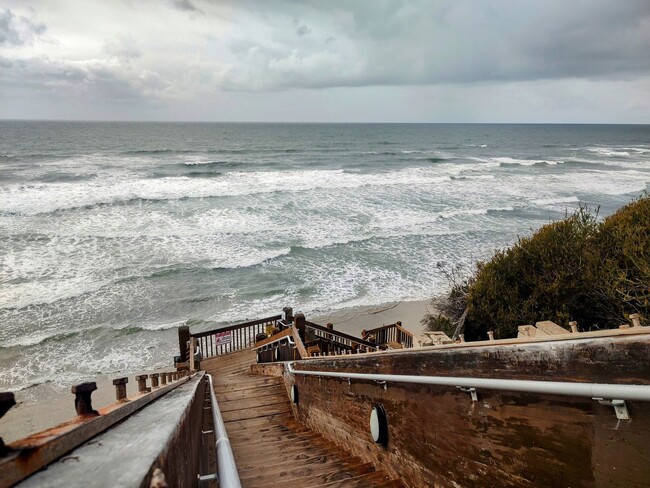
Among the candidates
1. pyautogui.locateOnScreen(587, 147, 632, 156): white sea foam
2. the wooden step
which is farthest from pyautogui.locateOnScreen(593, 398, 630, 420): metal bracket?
pyautogui.locateOnScreen(587, 147, 632, 156): white sea foam

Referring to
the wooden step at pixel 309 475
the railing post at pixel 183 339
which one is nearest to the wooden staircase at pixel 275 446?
the wooden step at pixel 309 475

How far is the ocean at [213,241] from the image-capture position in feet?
59.0

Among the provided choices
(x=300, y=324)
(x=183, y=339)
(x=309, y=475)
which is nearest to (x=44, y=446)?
(x=309, y=475)

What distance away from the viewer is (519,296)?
13.0 m

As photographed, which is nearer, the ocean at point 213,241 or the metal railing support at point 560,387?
the metal railing support at point 560,387

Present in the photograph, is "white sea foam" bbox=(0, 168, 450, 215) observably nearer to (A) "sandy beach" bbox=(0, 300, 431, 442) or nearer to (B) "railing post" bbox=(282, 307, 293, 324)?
(A) "sandy beach" bbox=(0, 300, 431, 442)

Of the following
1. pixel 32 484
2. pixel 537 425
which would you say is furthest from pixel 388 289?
pixel 32 484

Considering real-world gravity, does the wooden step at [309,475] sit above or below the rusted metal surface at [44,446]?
below

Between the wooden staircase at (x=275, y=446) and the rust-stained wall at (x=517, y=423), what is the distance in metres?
0.48

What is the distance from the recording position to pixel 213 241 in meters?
28.7

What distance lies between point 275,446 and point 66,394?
1179cm

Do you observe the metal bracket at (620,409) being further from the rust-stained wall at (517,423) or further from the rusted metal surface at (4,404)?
the rusted metal surface at (4,404)

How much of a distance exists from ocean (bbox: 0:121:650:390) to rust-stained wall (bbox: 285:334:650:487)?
14.6m


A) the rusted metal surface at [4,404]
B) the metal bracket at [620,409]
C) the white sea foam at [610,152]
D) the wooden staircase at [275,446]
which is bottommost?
the wooden staircase at [275,446]
